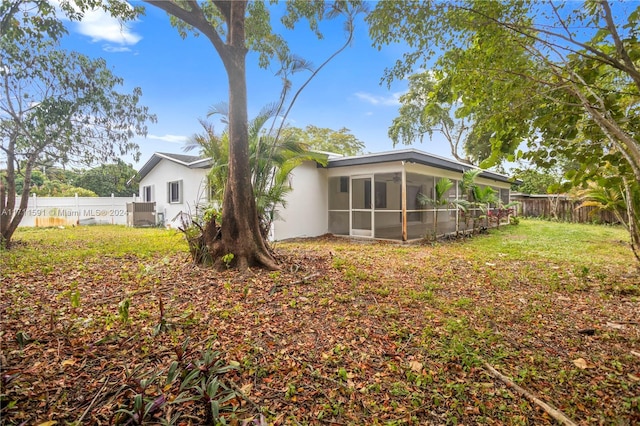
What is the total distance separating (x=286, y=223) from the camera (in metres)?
10.3

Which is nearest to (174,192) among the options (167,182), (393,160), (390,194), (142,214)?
(167,182)

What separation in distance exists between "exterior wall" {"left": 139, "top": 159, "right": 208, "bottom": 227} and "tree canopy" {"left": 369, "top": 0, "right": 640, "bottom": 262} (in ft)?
33.1

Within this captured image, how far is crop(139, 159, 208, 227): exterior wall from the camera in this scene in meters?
12.5

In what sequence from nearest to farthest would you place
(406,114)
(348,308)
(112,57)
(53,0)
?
(348,308)
(53,0)
(112,57)
(406,114)

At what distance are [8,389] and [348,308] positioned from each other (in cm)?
297

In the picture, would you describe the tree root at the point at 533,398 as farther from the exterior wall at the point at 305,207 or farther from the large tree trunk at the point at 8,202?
the large tree trunk at the point at 8,202

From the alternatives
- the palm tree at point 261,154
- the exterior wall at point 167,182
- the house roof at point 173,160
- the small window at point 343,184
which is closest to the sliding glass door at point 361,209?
the small window at point 343,184

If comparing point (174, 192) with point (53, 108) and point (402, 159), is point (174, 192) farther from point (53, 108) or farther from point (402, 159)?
point (402, 159)

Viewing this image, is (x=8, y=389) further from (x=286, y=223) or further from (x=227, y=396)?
(x=286, y=223)

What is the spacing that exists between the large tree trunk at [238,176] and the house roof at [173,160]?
21.6ft

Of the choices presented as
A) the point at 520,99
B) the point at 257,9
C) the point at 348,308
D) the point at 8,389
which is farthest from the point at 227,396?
the point at 257,9

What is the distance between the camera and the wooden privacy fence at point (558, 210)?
16156 millimetres

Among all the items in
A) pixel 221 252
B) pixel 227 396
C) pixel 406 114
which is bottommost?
pixel 227 396

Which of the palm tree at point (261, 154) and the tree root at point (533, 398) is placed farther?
the palm tree at point (261, 154)
